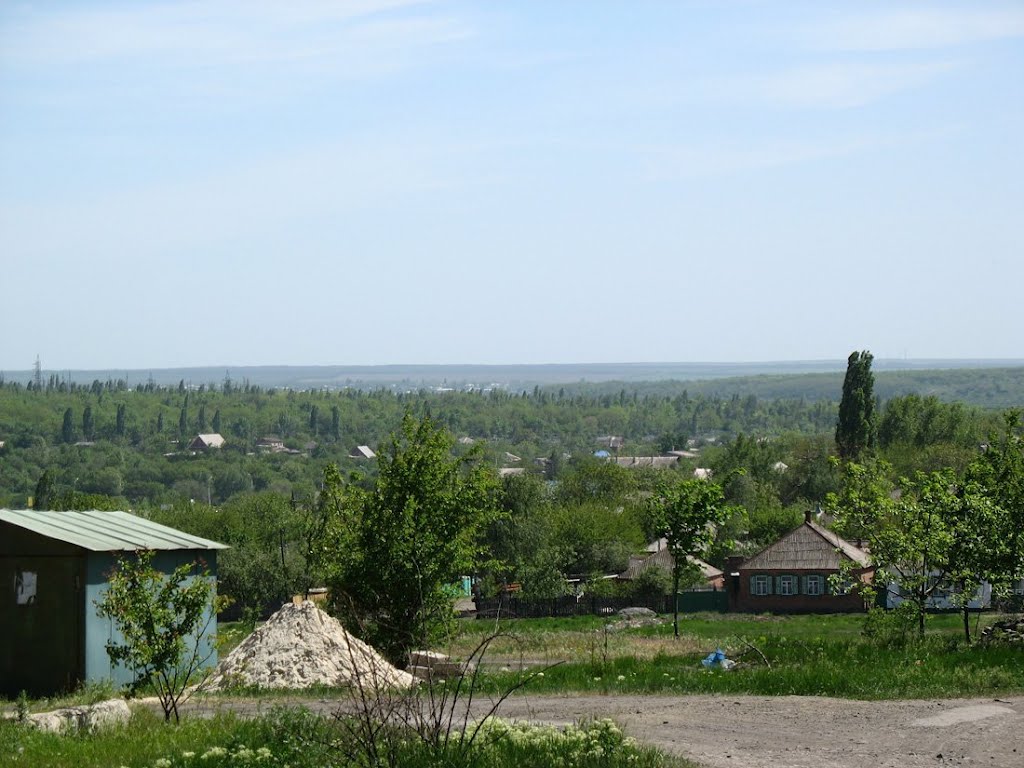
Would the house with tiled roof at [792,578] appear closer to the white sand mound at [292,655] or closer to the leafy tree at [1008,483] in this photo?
the leafy tree at [1008,483]

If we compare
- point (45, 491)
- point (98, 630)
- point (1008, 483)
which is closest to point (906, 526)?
point (1008, 483)

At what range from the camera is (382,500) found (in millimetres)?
25344

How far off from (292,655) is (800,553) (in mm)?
38988

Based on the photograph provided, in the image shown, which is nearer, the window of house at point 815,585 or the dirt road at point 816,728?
the dirt road at point 816,728

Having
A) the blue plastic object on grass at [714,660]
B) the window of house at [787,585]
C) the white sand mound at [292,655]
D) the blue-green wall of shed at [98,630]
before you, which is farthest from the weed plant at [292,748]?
the window of house at [787,585]

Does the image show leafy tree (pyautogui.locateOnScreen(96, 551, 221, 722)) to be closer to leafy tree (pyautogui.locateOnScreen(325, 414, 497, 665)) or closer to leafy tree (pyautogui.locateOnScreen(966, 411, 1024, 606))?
leafy tree (pyautogui.locateOnScreen(325, 414, 497, 665))

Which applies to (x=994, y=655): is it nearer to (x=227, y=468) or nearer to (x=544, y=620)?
(x=544, y=620)

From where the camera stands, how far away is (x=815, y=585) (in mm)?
57750

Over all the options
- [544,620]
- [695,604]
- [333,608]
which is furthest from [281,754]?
[695,604]

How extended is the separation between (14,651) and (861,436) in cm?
7759

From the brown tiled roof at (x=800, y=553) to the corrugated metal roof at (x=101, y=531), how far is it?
36794mm

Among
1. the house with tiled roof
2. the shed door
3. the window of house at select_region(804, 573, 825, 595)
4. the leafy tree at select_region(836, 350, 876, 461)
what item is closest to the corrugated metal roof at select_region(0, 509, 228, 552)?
the shed door

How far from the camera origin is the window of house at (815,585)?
57.7m

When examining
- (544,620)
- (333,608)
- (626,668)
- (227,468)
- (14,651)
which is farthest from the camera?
(227,468)
